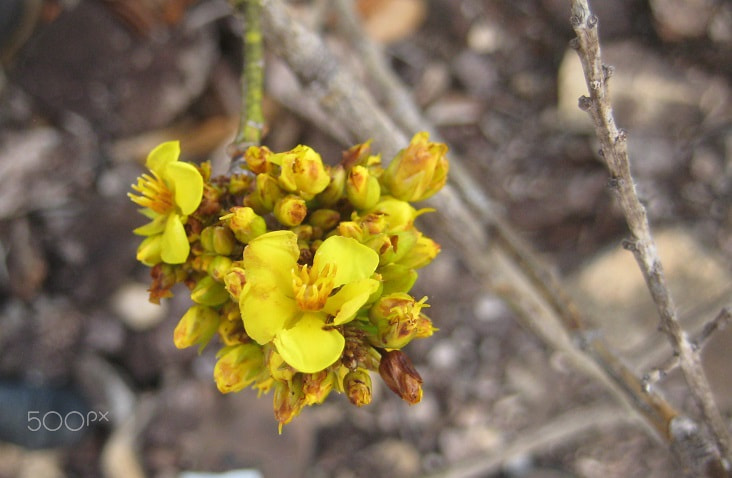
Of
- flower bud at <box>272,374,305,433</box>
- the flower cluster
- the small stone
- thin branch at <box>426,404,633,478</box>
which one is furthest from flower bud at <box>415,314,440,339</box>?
the small stone

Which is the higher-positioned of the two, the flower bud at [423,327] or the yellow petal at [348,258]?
the flower bud at [423,327]

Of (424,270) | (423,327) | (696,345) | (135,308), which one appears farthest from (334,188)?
(135,308)

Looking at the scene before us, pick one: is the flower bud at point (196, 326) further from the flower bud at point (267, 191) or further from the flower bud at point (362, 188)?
the flower bud at point (362, 188)

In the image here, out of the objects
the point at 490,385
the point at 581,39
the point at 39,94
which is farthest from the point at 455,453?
the point at 39,94

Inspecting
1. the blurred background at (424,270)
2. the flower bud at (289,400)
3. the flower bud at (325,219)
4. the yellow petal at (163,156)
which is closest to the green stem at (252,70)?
the yellow petal at (163,156)

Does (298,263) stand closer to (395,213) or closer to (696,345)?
(395,213)

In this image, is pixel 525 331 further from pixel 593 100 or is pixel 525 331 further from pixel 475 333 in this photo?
pixel 593 100

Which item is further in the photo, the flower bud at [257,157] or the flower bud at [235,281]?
the flower bud at [257,157]
